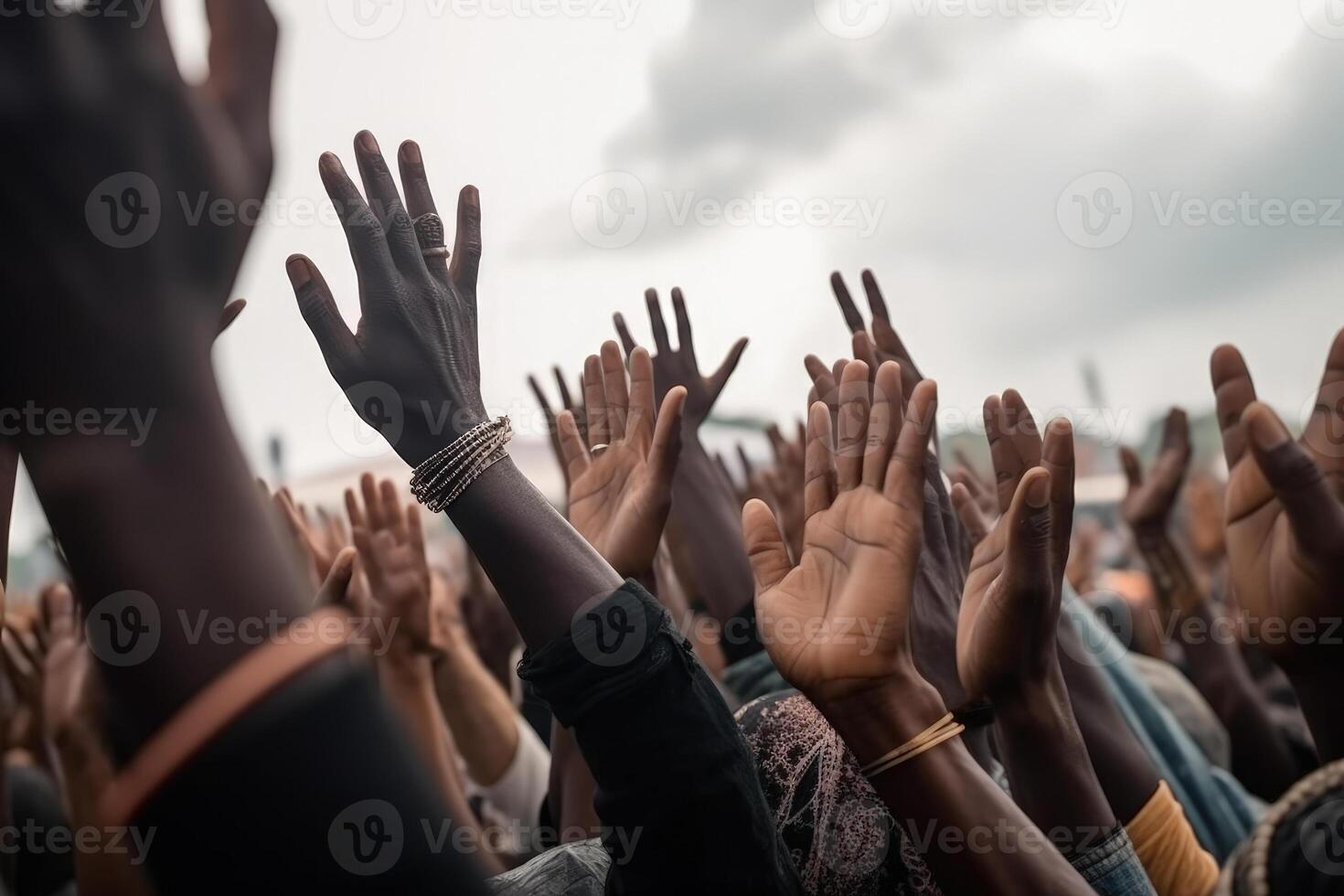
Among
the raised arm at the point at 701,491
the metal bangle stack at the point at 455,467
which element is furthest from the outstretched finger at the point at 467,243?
the raised arm at the point at 701,491

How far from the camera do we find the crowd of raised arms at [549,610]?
2.51 ft

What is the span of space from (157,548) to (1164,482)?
3.95 meters

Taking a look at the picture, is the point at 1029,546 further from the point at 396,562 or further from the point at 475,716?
the point at 475,716

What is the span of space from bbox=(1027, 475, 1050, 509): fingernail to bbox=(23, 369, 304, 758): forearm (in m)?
1.20

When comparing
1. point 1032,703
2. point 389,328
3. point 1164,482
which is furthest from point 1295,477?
point 1164,482

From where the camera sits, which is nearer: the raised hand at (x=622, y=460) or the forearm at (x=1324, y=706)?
the forearm at (x=1324, y=706)

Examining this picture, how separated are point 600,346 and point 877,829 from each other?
4.40 feet

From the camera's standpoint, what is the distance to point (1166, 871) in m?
2.02

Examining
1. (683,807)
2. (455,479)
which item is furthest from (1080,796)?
(455,479)

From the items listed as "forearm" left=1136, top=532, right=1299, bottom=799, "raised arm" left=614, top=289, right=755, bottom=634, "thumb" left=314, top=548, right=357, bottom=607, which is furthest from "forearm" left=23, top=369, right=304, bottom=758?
"forearm" left=1136, top=532, right=1299, bottom=799

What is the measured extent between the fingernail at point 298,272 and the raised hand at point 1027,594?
1132 millimetres

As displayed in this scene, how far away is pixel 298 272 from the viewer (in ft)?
4.52

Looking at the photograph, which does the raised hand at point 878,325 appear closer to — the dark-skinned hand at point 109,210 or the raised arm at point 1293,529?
the raised arm at point 1293,529

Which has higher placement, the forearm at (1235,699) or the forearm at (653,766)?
the forearm at (653,766)
